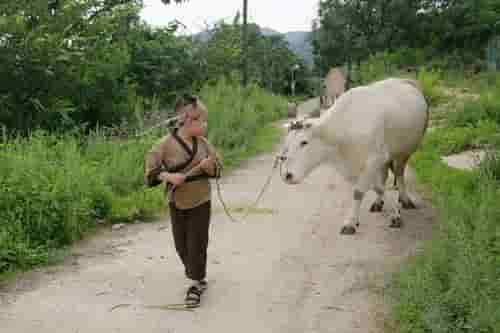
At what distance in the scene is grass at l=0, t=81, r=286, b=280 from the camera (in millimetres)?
5555

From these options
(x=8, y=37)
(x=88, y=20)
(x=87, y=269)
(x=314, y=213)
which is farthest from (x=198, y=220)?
(x=88, y=20)

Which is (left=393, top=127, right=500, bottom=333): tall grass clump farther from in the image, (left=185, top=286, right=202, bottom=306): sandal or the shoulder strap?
the shoulder strap

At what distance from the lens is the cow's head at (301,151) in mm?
6070

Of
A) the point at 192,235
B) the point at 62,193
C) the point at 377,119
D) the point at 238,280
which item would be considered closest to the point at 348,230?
the point at 377,119

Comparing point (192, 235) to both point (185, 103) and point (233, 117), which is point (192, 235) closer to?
point (185, 103)

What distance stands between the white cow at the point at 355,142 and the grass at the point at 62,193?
2075 mm

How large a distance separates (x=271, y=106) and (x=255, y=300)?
17.8 meters

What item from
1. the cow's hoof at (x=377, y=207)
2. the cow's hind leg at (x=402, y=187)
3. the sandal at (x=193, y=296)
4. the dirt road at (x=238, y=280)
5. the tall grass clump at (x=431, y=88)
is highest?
the tall grass clump at (x=431, y=88)

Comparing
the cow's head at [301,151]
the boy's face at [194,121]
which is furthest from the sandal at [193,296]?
the cow's head at [301,151]

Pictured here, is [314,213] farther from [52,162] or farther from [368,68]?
[368,68]

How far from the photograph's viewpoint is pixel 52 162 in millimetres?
6910

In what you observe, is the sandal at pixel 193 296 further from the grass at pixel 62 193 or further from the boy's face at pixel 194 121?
the grass at pixel 62 193

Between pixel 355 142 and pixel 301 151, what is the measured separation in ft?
1.89

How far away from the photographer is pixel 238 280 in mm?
4969
